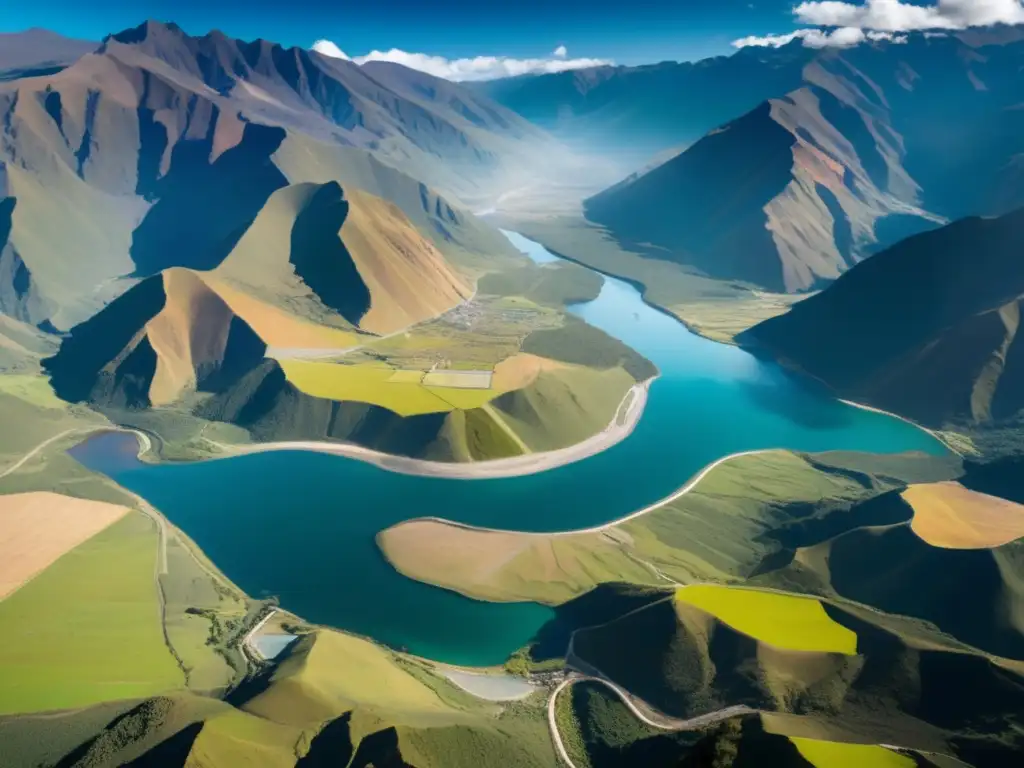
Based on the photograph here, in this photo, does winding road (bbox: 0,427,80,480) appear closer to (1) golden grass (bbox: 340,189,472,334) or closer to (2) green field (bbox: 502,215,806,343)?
(1) golden grass (bbox: 340,189,472,334)

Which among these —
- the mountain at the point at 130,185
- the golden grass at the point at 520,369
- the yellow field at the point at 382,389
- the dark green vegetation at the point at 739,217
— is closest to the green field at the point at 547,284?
the mountain at the point at 130,185

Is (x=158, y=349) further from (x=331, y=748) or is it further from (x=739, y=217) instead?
(x=739, y=217)

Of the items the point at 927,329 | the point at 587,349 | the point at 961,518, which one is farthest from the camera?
the point at 587,349

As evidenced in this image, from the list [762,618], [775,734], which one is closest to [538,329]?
[762,618]

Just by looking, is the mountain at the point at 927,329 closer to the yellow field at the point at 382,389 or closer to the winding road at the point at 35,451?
the yellow field at the point at 382,389

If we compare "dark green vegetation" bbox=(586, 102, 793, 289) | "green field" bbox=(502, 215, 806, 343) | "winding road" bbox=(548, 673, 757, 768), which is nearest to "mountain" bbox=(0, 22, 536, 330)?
"green field" bbox=(502, 215, 806, 343)

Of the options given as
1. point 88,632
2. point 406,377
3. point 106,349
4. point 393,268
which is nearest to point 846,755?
point 88,632
